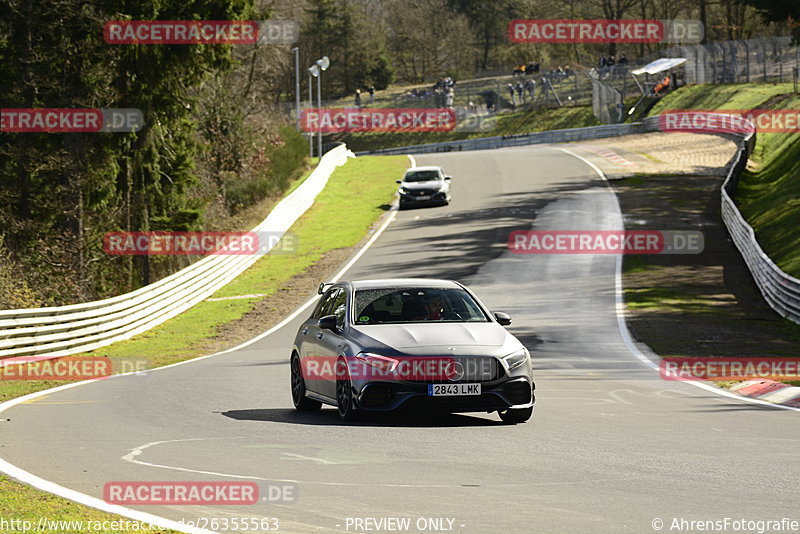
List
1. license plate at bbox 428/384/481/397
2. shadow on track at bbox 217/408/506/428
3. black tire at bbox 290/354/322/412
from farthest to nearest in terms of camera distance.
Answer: black tire at bbox 290/354/322/412 < shadow on track at bbox 217/408/506/428 < license plate at bbox 428/384/481/397

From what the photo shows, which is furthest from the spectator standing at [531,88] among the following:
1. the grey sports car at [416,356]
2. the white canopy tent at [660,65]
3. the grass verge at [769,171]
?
the grey sports car at [416,356]

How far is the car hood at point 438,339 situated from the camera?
1157 cm

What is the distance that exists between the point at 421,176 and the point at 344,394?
3974cm

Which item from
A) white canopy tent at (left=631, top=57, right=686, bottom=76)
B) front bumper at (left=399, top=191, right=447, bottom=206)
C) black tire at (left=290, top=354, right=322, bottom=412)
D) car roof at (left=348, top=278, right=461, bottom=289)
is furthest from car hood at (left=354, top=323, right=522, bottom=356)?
white canopy tent at (left=631, top=57, right=686, bottom=76)

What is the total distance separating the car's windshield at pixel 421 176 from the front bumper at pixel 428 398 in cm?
3958

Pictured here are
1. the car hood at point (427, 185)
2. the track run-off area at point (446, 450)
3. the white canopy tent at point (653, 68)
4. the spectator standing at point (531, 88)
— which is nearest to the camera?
the track run-off area at point (446, 450)

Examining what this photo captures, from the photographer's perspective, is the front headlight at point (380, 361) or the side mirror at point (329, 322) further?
the side mirror at point (329, 322)

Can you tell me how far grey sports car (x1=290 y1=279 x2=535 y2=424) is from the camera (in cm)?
1146

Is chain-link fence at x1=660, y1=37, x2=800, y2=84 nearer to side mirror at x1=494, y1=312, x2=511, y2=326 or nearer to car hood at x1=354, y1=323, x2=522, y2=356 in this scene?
side mirror at x1=494, y1=312, x2=511, y2=326

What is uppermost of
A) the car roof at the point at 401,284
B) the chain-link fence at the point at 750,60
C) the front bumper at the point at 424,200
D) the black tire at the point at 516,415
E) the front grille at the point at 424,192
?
the chain-link fence at the point at 750,60

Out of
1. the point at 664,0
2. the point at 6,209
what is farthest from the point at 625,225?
the point at 664,0

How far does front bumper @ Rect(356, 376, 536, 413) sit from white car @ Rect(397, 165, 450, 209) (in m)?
39.2

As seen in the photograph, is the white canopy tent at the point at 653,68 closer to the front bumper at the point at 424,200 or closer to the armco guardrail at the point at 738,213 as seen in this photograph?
the armco guardrail at the point at 738,213

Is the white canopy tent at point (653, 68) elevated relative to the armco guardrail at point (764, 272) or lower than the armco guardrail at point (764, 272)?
elevated
